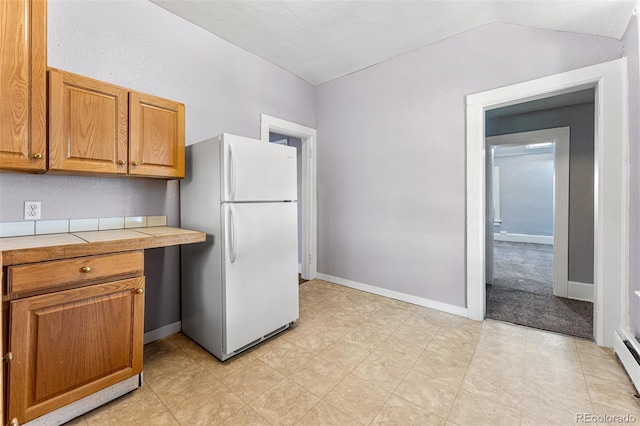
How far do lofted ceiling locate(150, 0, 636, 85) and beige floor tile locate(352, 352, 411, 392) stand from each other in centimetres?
268

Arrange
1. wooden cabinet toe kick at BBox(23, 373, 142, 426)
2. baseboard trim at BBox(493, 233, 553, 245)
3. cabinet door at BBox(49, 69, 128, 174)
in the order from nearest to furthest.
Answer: wooden cabinet toe kick at BBox(23, 373, 142, 426) → cabinet door at BBox(49, 69, 128, 174) → baseboard trim at BBox(493, 233, 553, 245)

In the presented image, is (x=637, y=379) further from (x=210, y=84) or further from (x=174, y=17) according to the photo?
(x=174, y=17)

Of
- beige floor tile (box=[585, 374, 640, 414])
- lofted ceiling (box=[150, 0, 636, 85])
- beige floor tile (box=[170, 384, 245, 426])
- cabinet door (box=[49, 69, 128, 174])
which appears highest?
lofted ceiling (box=[150, 0, 636, 85])

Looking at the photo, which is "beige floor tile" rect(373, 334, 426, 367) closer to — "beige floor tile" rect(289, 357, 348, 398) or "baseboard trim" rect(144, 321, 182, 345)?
"beige floor tile" rect(289, 357, 348, 398)

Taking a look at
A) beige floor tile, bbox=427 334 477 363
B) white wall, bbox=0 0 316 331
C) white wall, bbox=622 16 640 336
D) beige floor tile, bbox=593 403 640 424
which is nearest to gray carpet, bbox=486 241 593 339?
white wall, bbox=622 16 640 336

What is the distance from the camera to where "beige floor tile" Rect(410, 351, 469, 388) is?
65.7 inches

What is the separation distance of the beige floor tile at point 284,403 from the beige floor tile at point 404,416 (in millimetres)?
368

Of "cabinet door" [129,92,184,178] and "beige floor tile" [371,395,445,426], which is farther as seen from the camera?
"cabinet door" [129,92,184,178]

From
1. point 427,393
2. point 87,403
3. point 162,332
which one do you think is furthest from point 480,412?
point 162,332

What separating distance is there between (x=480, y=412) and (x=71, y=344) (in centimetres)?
214

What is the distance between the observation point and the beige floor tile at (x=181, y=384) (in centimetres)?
153

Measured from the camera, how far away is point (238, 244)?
1871 mm

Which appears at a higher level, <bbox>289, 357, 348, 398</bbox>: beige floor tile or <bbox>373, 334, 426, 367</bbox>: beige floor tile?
<bbox>373, 334, 426, 367</bbox>: beige floor tile

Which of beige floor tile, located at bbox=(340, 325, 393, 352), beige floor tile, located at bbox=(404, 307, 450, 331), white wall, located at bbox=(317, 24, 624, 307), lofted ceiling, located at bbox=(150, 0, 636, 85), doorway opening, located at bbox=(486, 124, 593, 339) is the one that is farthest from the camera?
doorway opening, located at bbox=(486, 124, 593, 339)
